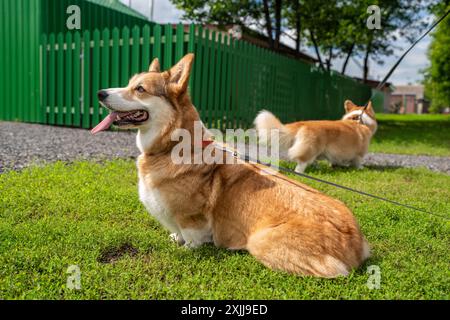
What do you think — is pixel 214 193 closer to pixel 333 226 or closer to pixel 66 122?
pixel 333 226

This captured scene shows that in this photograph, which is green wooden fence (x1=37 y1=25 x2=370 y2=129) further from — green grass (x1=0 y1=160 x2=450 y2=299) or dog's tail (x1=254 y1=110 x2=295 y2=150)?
green grass (x1=0 y1=160 x2=450 y2=299)

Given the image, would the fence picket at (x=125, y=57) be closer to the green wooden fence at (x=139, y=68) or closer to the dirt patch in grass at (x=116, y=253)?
the green wooden fence at (x=139, y=68)

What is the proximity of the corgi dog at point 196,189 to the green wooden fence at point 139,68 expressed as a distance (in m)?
5.81

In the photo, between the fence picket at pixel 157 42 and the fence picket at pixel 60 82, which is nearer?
the fence picket at pixel 157 42

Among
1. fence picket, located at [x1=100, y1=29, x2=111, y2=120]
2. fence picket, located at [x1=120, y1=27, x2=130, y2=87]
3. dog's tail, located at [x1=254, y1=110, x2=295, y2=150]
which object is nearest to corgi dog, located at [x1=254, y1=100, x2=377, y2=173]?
dog's tail, located at [x1=254, y1=110, x2=295, y2=150]

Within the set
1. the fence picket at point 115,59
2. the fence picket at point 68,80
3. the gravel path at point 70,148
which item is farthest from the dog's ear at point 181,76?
the fence picket at point 68,80

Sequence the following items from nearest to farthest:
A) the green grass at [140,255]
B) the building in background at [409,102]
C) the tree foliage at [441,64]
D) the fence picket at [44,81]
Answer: the green grass at [140,255] → the fence picket at [44,81] → the tree foliage at [441,64] → the building in background at [409,102]

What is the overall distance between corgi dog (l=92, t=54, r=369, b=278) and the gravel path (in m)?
2.94

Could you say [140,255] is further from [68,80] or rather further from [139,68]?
[68,80]

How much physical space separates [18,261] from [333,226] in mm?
2190

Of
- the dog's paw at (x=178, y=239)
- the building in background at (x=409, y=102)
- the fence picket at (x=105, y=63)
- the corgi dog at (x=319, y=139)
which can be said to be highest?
the building in background at (x=409, y=102)

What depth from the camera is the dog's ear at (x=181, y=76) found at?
3125 mm
